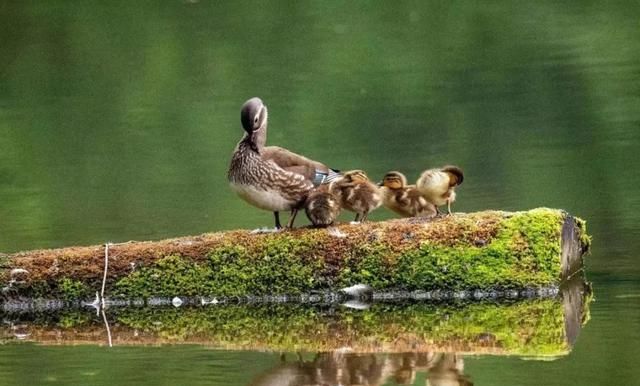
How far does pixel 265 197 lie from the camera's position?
494 inches

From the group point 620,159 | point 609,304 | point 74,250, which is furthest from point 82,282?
point 620,159

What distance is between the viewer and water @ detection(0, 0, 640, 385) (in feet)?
35.9

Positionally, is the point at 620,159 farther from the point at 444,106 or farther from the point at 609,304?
the point at 609,304

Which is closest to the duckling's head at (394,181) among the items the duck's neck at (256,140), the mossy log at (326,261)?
the mossy log at (326,261)

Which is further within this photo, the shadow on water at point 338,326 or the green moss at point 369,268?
the green moss at point 369,268

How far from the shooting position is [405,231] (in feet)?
40.9

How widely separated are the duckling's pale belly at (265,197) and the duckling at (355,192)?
0.36 m

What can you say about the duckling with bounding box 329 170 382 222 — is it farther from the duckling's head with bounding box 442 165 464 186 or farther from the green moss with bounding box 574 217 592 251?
the green moss with bounding box 574 217 592 251

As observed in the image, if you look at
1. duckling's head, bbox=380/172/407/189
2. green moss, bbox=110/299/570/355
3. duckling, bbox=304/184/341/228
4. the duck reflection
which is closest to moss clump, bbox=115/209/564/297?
duckling, bbox=304/184/341/228

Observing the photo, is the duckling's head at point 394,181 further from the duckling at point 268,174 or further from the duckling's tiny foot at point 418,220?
the duckling at point 268,174

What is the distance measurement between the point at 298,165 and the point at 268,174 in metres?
0.29

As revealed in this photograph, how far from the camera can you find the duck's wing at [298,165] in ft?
41.6

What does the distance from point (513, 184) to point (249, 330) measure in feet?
19.9

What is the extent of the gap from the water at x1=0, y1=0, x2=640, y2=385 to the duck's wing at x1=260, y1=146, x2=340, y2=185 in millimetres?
2148
